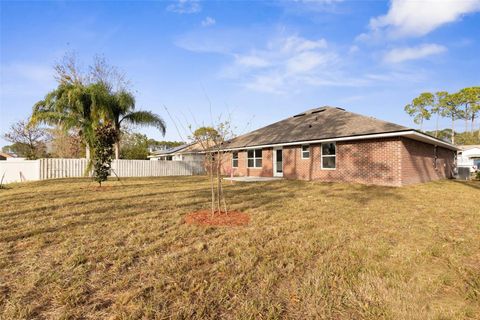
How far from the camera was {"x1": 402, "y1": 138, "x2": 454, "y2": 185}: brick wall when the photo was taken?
12406mm

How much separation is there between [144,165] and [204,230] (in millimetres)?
18822

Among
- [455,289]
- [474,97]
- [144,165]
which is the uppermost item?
[474,97]

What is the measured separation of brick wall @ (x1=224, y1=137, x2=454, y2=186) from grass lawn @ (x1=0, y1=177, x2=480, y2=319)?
6.04 meters

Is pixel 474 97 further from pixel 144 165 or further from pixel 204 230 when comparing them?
pixel 204 230

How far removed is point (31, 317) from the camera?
2260 mm

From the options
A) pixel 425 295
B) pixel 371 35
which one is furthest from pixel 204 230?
pixel 371 35

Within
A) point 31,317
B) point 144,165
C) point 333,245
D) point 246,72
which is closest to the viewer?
point 31,317

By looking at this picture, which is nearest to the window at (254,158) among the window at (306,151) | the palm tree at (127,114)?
the window at (306,151)

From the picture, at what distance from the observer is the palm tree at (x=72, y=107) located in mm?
15797

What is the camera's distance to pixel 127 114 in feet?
62.5

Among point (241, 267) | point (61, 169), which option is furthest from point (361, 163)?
point (61, 169)

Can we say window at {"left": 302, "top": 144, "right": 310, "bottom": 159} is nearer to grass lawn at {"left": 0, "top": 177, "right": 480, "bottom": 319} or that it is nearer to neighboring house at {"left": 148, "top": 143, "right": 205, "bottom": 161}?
grass lawn at {"left": 0, "top": 177, "right": 480, "bottom": 319}

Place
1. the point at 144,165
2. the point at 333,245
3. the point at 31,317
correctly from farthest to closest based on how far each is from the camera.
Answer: the point at 144,165 → the point at 333,245 → the point at 31,317

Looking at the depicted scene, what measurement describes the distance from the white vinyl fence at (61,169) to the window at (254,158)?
8168mm
